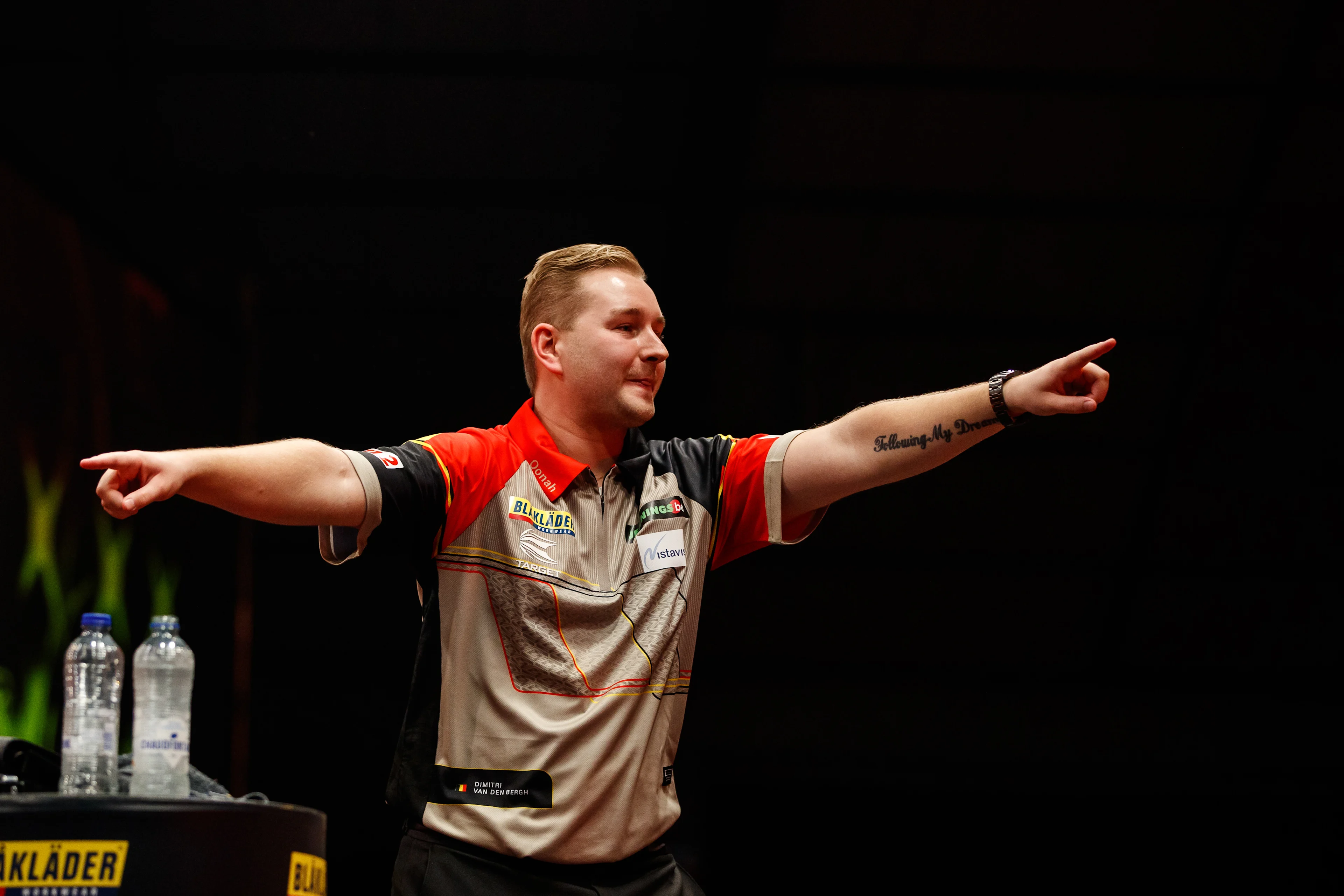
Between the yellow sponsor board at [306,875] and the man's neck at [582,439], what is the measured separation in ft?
3.53

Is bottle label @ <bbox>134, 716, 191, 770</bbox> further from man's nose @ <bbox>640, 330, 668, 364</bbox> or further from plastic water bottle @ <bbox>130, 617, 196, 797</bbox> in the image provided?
man's nose @ <bbox>640, 330, 668, 364</bbox>

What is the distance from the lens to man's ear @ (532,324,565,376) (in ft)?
9.69

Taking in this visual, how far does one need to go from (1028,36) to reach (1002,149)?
2.67 feet

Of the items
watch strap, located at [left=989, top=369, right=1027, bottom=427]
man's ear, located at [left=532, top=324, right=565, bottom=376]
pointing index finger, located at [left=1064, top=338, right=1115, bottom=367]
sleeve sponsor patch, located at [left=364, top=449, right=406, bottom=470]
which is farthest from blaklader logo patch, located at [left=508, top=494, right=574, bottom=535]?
pointing index finger, located at [left=1064, top=338, right=1115, bottom=367]

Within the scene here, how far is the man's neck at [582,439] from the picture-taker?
288 cm

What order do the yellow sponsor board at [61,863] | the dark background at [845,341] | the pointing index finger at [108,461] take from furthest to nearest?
the dark background at [845,341] → the pointing index finger at [108,461] → the yellow sponsor board at [61,863]

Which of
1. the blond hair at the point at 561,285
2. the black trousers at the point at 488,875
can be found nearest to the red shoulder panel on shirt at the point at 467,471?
the blond hair at the point at 561,285

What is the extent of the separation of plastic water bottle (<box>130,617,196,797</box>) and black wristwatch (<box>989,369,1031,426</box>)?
5.84 feet

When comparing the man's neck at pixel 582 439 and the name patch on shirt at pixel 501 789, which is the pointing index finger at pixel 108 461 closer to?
the name patch on shirt at pixel 501 789

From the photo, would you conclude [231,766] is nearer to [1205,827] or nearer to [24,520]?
[24,520]

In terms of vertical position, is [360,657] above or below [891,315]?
below

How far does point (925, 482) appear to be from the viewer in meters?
9.88

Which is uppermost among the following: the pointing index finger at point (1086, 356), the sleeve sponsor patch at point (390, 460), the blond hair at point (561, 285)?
the blond hair at point (561, 285)

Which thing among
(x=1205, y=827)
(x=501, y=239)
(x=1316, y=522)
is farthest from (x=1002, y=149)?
(x=1205, y=827)
